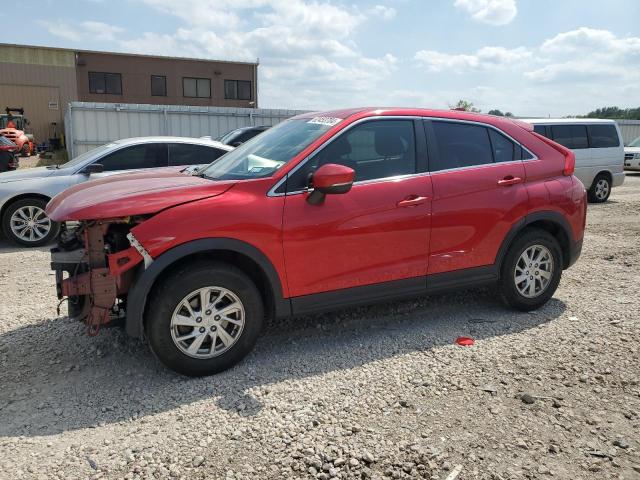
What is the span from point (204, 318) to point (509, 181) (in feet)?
9.39

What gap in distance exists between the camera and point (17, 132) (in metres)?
27.4

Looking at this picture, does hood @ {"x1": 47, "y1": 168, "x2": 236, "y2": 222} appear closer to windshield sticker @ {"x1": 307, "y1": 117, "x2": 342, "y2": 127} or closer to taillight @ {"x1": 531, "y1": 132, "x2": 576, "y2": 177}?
windshield sticker @ {"x1": 307, "y1": 117, "x2": 342, "y2": 127}

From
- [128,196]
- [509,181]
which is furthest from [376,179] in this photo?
[128,196]

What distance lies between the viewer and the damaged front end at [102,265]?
11.2ft

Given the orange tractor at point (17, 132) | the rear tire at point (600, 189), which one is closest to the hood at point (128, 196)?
the rear tire at point (600, 189)

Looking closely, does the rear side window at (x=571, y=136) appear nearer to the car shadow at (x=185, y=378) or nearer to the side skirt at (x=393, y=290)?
the car shadow at (x=185, y=378)

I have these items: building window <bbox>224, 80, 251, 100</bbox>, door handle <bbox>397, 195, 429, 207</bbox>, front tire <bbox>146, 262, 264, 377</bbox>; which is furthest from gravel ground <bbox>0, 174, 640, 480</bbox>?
building window <bbox>224, 80, 251, 100</bbox>

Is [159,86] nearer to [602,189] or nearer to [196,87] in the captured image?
[196,87]

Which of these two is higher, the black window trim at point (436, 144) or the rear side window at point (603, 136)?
the rear side window at point (603, 136)

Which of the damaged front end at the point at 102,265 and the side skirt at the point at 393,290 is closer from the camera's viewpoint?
the damaged front end at the point at 102,265

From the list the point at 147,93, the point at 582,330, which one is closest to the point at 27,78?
Answer: the point at 147,93

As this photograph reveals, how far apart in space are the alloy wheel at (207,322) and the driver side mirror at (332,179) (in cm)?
97

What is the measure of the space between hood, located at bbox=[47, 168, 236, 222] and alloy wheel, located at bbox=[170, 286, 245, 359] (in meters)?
0.65

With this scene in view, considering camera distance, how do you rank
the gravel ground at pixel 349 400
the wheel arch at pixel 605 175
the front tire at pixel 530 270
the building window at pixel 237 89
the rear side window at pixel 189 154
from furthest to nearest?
the building window at pixel 237 89 < the wheel arch at pixel 605 175 < the rear side window at pixel 189 154 < the front tire at pixel 530 270 < the gravel ground at pixel 349 400
